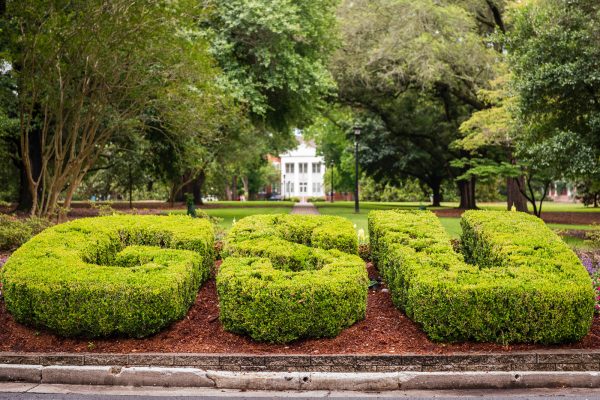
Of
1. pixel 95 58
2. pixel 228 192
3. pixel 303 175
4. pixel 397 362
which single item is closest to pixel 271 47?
pixel 95 58

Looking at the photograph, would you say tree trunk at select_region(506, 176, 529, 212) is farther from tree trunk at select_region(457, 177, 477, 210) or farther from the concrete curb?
the concrete curb

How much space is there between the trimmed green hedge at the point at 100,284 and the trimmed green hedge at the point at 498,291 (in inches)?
107

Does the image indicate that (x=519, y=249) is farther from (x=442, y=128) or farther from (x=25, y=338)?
(x=442, y=128)

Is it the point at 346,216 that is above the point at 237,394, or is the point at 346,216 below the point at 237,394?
above

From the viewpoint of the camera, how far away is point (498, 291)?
19.2 ft

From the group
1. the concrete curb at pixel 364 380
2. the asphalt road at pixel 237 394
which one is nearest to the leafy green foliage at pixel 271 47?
the concrete curb at pixel 364 380

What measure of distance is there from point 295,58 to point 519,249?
18.3m

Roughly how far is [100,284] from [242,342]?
1.71m

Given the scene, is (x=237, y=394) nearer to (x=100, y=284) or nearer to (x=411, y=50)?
(x=100, y=284)

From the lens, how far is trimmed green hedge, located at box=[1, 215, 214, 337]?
6.06 metres

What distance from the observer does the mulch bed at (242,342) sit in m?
5.98

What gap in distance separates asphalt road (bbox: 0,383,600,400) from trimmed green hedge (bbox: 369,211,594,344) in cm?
71

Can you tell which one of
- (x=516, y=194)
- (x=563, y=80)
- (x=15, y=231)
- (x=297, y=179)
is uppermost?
(x=563, y=80)

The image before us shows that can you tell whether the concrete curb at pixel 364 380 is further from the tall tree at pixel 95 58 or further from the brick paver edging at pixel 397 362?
the tall tree at pixel 95 58
